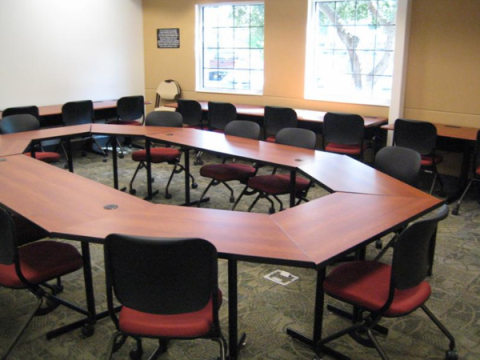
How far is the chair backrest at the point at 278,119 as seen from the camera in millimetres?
6285

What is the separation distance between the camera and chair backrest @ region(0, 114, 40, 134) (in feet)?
17.3

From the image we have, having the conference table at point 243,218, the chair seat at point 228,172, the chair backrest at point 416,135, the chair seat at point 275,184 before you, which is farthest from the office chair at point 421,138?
the conference table at point 243,218

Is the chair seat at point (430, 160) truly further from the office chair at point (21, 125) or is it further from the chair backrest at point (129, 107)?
the chair backrest at point (129, 107)

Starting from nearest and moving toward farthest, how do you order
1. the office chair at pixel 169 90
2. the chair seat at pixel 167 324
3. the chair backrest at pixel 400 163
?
1. the chair seat at pixel 167 324
2. the chair backrest at pixel 400 163
3. the office chair at pixel 169 90

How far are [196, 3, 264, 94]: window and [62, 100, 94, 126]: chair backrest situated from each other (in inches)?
81.8

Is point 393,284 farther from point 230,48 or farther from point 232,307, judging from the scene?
point 230,48

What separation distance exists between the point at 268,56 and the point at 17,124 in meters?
3.66

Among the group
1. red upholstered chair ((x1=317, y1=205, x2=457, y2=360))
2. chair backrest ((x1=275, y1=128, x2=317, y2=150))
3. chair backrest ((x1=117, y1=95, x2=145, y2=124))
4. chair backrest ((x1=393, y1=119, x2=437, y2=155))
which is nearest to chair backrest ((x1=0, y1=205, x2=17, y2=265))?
red upholstered chair ((x1=317, y1=205, x2=457, y2=360))

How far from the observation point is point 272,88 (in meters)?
7.47

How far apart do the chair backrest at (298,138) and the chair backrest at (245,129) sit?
1.11ft

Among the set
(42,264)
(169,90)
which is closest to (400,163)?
(42,264)

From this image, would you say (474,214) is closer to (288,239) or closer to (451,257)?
(451,257)

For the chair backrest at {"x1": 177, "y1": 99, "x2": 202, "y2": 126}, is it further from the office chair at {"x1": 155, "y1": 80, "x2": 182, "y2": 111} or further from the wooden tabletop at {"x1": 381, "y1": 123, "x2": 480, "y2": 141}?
the wooden tabletop at {"x1": 381, "y1": 123, "x2": 480, "y2": 141}

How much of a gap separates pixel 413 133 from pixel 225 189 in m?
2.14
